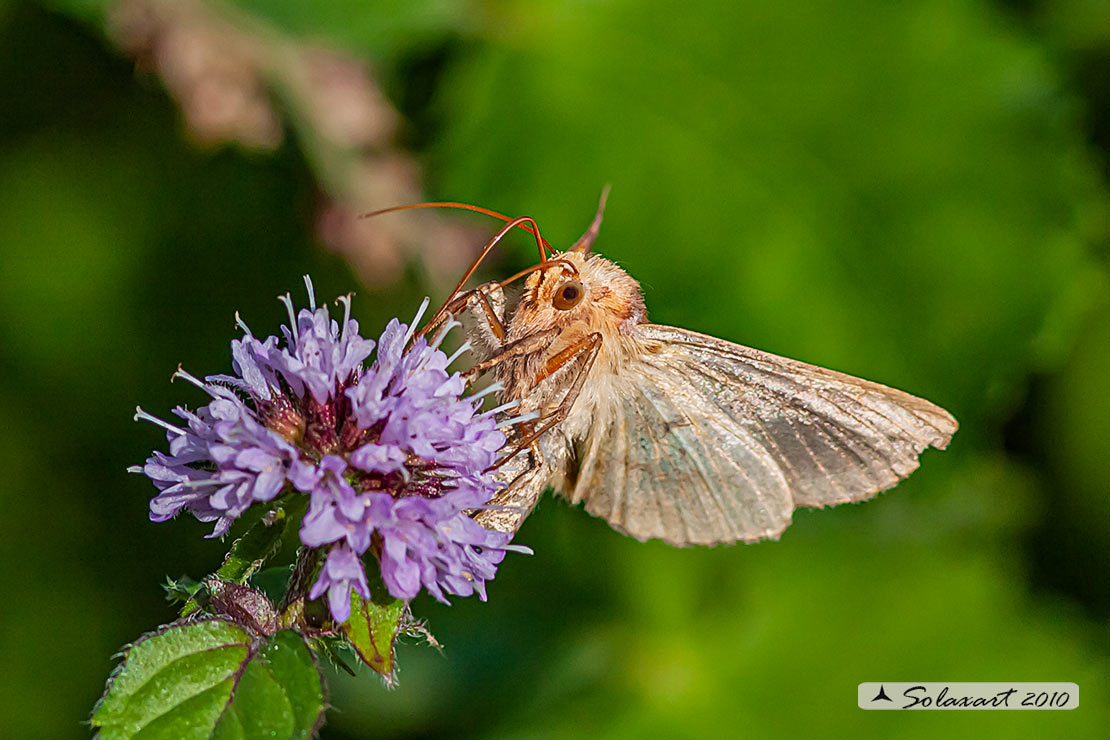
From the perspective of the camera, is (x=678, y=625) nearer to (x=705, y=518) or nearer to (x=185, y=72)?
(x=705, y=518)

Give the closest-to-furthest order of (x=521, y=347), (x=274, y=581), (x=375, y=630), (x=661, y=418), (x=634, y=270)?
1. (x=375, y=630)
2. (x=274, y=581)
3. (x=521, y=347)
4. (x=661, y=418)
5. (x=634, y=270)

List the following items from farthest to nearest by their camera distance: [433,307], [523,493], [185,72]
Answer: [433,307]
[185,72]
[523,493]

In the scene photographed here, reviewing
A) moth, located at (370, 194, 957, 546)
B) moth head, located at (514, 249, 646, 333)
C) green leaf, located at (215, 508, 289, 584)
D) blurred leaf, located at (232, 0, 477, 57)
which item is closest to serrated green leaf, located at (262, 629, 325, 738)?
green leaf, located at (215, 508, 289, 584)

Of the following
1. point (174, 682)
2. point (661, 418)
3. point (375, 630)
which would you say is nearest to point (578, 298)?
point (661, 418)

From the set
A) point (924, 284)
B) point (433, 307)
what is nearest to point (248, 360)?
point (433, 307)

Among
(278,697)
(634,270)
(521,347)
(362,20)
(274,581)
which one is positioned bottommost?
(278,697)

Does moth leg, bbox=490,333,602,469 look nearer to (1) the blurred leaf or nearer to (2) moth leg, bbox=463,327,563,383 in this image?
(2) moth leg, bbox=463,327,563,383

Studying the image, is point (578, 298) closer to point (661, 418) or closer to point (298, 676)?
point (661, 418)
